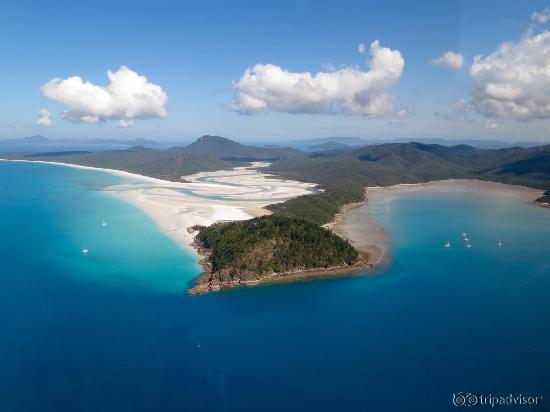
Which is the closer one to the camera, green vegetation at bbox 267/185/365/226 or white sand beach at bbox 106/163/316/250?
green vegetation at bbox 267/185/365/226

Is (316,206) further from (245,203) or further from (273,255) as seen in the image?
(273,255)

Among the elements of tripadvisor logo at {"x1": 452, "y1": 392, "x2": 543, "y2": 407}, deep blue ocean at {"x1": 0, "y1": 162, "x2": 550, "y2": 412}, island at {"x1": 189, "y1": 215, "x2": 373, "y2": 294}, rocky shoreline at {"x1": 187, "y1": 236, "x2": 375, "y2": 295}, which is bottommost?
tripadvisor logo at {"x1": 452, "y1": 392, "x2": 543, "y2": 407}

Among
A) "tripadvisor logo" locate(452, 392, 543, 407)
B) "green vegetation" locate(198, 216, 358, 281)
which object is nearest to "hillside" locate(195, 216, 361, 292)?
"green vegetation" locate(198, 216, 358, 281)

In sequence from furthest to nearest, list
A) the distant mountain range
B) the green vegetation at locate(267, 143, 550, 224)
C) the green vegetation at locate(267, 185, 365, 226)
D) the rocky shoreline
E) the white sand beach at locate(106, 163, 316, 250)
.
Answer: the distant mountain range, the green vegetation at locate(267, 143, 550, 224), the white sand beach at locate(106, 163, 316, 250), the green vegetation at locate(267, 185, 365, 226), the rocky shoreline

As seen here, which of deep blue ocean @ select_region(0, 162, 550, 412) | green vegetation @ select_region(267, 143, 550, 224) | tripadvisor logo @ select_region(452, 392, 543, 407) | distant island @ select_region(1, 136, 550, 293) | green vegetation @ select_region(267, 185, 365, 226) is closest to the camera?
tripadvisor logo @ select_region(452, 392, 543, 407)

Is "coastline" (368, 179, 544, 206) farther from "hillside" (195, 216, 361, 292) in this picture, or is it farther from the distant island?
"hillside" (195, 216, 361, 292)

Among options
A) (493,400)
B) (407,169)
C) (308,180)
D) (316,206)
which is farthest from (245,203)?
(407,169)

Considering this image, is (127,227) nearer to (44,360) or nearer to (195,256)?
(195,256)

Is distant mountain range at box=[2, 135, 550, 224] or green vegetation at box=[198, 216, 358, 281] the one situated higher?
distant mountain range at box=[2, 135, 550, 224]
